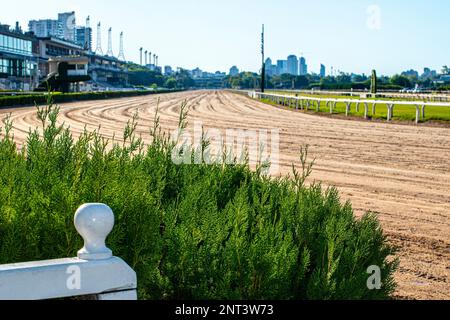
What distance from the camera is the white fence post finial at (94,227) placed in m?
2.37

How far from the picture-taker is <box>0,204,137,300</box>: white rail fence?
7.57 feet

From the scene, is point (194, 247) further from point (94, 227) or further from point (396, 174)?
point (396, 174)

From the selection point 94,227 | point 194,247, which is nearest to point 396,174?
point 194,247

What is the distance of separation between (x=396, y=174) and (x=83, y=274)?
10962mm

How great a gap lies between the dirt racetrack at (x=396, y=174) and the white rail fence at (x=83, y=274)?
348 centimetres

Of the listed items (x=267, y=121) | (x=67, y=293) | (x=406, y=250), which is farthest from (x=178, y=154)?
(x=267, y=121)

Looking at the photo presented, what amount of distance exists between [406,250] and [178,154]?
289cm

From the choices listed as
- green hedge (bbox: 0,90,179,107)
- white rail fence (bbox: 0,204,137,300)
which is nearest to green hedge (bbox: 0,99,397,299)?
white rail fence (bbox: 0,204,137,300)

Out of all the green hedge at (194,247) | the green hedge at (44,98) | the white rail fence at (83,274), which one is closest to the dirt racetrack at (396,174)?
the green hedge at (194,247)

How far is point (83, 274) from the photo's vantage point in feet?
7.84

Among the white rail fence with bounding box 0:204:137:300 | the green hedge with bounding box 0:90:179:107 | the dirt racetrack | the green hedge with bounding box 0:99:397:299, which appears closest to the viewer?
the white rail fence with bounding box 0:204:137:300

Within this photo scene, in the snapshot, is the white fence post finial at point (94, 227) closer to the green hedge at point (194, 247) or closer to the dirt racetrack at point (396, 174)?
the green hedge at point (194, 247)

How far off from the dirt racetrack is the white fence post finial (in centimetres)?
357

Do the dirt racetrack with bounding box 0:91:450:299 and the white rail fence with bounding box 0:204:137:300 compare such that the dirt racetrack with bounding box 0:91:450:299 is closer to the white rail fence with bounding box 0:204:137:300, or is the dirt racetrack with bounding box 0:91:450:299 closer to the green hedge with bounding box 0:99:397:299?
the green hedge with bounding box 0:99:397:299
